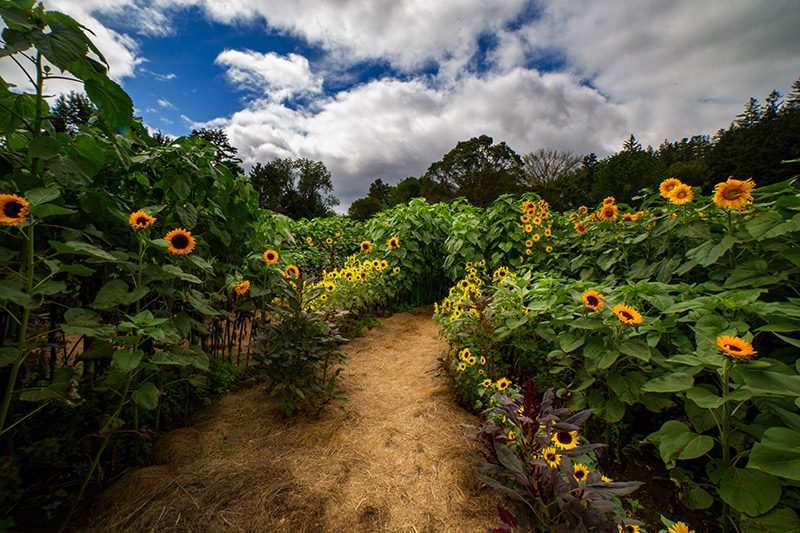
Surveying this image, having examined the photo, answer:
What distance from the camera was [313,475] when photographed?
1.49 metres

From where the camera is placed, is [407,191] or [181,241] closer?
[181,241]

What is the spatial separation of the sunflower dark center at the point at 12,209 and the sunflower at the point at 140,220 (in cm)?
28

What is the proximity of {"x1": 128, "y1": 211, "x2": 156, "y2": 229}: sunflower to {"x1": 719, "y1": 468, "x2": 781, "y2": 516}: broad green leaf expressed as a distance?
2350 millimetres

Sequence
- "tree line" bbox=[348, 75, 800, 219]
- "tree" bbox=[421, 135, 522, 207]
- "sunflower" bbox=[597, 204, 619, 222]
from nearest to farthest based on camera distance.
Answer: "sunflower" bbox=[597, 204, 619, 222] < "tree line" bbox=[348, 75, 800, 219] < "tree" bbox=[421, 135, 522, 207]

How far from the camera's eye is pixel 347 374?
2.66 meters

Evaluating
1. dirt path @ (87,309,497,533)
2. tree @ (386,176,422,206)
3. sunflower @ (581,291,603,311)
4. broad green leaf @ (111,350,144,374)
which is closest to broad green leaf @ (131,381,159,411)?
broad green leaf @ (111,350,144,374)

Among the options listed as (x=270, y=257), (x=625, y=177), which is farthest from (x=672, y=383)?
(x=625, y=177)

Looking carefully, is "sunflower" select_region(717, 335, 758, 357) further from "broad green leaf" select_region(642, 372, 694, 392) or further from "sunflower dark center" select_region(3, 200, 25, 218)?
"sunflower dark center" select_region(3, 200, 25, 218)

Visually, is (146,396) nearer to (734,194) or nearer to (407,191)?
(734,194)

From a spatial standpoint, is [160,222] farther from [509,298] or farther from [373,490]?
[509,298]

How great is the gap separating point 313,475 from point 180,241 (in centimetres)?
130

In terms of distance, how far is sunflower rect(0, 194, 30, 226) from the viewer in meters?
0.96

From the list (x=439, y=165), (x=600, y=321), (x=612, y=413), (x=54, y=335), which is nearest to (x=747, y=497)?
(x=612, y=413)

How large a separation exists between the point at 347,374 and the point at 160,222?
1.79m
